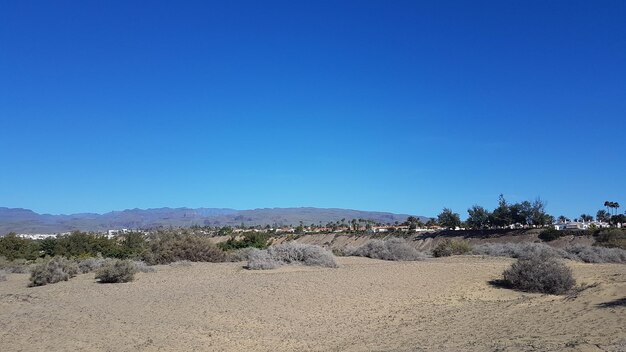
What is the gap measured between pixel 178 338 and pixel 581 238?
183ft

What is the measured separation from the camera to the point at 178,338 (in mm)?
12070

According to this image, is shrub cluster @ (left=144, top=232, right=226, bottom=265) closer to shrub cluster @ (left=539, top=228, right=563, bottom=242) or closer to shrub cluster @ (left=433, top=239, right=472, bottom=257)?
shrub cluster @ (left=433, top=239, right=472, bottom=257)

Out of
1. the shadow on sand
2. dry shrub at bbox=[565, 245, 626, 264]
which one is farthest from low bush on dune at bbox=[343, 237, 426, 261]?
the shadow on sand

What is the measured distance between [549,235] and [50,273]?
55.8 metres

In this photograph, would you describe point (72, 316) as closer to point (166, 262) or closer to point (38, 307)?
point (38, 307)

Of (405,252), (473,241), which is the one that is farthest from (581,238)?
(405,252)

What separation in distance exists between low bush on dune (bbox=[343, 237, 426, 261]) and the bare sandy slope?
389 inches

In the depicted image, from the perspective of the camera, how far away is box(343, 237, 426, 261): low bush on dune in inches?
1292

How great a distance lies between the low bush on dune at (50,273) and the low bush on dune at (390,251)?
17.9m

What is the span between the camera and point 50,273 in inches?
889

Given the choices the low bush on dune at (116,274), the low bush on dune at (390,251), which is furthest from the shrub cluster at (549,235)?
the low bush on dune at (116,274)

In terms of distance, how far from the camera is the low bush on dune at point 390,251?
32.8 m

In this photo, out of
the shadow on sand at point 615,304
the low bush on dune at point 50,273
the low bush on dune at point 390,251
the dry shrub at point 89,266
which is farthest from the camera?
the low bush on dune at point 390,251

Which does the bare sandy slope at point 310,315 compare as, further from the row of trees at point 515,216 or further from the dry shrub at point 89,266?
the row of trees at point 515,216
